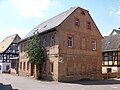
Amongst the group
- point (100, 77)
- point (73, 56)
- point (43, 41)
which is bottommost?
point (100, 77)

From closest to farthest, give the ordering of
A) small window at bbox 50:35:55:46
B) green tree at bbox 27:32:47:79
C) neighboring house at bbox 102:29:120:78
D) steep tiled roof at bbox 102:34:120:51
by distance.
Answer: small window at bbox 50:35:55:46 < green tree at bbox 27:32:47:79 < neighboring house at bbox 102:29:120:78 < steep tiled roof at bbox 102:34:120:51

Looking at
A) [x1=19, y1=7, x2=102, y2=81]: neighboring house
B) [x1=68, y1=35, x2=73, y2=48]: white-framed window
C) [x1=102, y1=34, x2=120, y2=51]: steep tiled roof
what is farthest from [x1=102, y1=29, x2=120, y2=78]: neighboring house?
[x1=68, y1=35, x2=73, y2=48]: white-framed window

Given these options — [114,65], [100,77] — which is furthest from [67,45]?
[114,65]

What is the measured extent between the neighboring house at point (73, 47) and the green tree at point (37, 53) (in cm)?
80

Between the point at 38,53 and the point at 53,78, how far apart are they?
4671 millimetres

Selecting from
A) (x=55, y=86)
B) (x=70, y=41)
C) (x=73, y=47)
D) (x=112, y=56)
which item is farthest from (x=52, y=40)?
(x=112, y=56)

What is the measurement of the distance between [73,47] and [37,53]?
5.31 meters

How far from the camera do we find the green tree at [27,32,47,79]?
31797 mm

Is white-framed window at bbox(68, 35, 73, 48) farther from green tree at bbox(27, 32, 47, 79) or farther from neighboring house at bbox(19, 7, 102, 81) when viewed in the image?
green tree at bbox(27, 32, 47, 79)

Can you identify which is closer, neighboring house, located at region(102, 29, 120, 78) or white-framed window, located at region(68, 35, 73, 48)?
white-framed window, located at region(68, 35, 73, 48)

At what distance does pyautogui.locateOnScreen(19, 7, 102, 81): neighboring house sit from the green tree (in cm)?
80

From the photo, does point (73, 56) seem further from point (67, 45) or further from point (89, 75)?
point (89, 75)

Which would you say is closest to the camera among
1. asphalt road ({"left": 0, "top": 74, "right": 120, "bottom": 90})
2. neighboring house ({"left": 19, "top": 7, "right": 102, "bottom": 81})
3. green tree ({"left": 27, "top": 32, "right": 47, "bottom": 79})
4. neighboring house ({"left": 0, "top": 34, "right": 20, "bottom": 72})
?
asphalt road ({"left": 0, "top": 74, "right": 120, "bottom": 90})

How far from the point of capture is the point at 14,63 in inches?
2044
